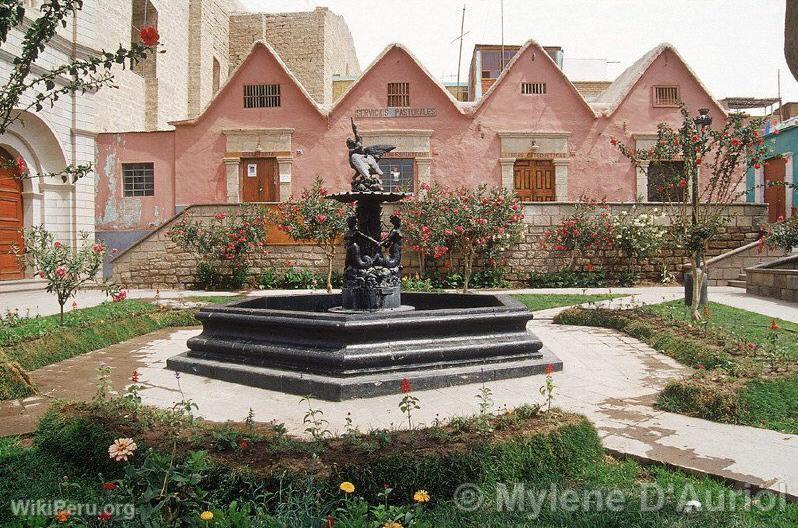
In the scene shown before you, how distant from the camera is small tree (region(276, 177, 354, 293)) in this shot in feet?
48.4

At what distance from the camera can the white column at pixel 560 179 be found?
64.3 feet

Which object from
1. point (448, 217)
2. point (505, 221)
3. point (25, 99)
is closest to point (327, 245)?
point (448, 217)

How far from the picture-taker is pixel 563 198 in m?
19.5

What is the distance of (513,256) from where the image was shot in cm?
1619

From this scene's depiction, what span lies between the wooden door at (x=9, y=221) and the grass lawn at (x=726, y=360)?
49.4ft

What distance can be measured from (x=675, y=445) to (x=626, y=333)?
501cm

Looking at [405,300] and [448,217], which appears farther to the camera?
[448,217]

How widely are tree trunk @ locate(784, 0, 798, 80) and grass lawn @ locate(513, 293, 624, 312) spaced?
8328 millimetres

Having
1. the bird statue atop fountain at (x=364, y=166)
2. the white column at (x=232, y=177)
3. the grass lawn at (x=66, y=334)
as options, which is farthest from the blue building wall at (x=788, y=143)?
the grass lawn at (x=66, y=334)

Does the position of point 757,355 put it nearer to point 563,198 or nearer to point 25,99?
point 563,198

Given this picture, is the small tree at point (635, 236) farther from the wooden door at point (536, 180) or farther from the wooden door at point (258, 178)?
the wooden door at point (258, 178)

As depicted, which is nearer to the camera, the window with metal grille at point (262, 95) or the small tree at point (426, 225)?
the small tree at point (426, 225)

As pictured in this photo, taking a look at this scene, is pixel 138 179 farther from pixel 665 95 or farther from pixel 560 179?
pixel 665 95

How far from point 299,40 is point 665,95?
16.7 m
